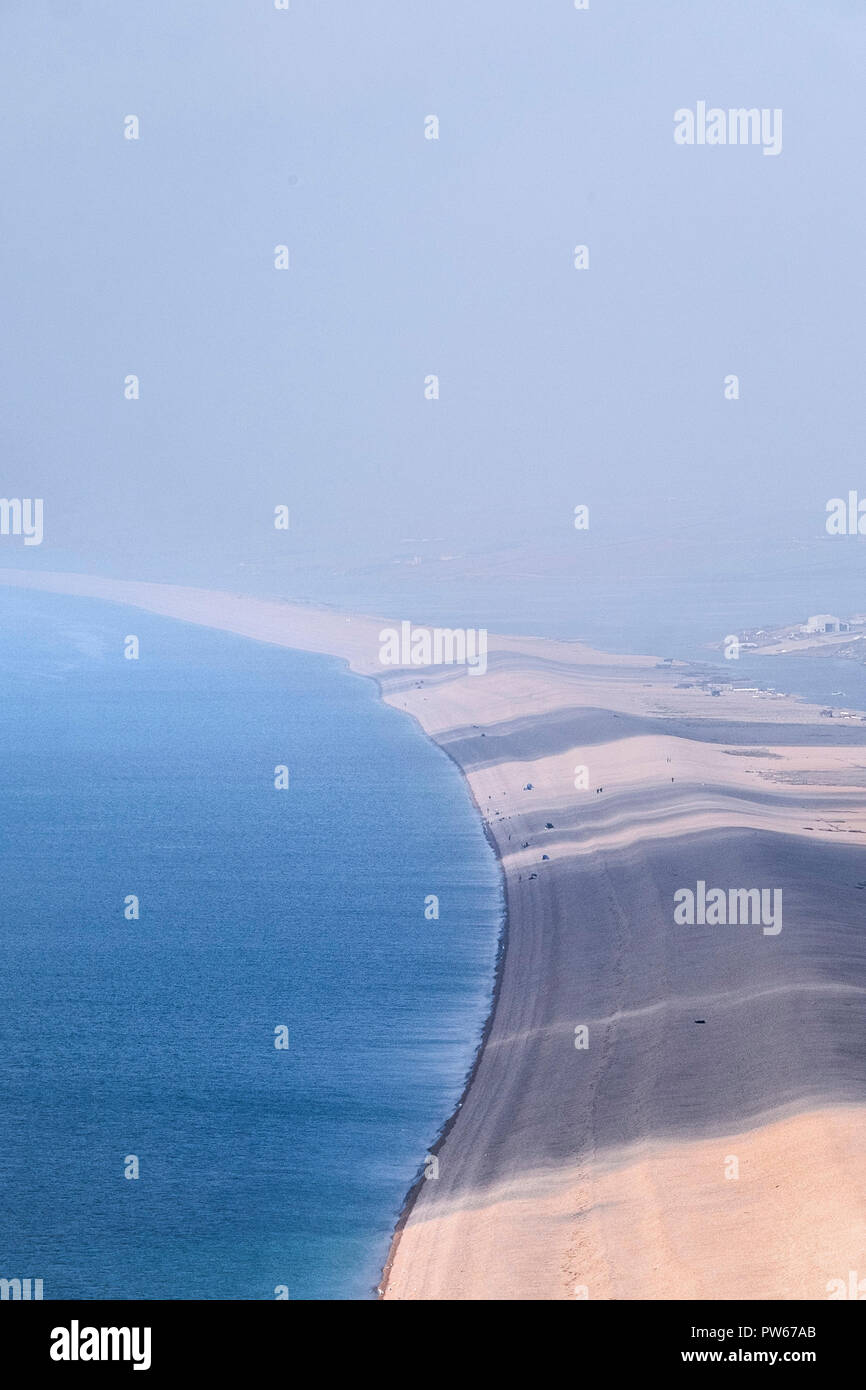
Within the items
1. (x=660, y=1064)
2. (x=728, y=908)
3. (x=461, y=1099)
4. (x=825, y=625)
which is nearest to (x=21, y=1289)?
(x=461, y=1099)

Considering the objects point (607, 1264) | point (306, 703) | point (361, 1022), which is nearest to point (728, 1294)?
point (607, 1264)

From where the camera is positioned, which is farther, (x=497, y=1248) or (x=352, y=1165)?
(x=352, y=1165)

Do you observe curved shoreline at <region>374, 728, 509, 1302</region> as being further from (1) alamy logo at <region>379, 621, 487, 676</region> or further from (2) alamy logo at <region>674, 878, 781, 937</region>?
(1) alamy logo at <region>379, 621, 487, 676</region>

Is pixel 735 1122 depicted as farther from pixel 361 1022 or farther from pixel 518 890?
pixel 518 890

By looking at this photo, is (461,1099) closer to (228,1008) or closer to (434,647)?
(228,1008)

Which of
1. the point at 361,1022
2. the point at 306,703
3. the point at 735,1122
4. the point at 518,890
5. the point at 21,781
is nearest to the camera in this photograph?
the point at 735,1122
